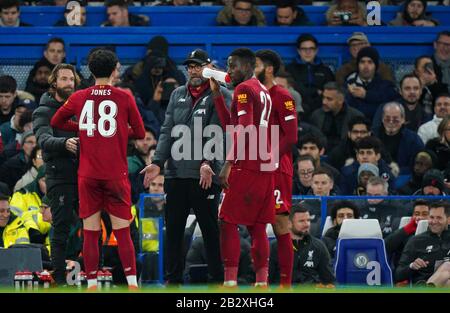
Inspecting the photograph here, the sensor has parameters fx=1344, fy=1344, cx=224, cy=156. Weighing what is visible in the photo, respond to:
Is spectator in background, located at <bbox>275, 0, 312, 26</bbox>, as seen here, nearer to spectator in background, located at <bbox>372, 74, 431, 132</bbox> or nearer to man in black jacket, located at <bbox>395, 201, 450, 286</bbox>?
spectator in background, located at <bbox>372, 74, 431, 132</bbox>

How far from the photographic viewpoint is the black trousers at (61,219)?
12383 mm

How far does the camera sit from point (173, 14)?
18828 millimetres

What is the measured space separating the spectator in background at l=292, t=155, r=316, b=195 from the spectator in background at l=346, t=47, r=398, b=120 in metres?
2.17

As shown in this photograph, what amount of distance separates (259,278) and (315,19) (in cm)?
763

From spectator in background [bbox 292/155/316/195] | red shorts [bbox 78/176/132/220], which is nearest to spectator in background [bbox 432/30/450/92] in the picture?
spectator in background [bbox 292/155/316/195]

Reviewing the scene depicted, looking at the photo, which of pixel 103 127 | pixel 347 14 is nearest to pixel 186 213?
pixel 103 127

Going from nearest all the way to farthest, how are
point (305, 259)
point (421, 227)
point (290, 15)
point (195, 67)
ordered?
point (195, 67)
point (305, 259)
point (421, 227)
point (290, 15)

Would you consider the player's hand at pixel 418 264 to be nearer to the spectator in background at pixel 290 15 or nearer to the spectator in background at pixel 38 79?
the spectator in background at pixel 290 15

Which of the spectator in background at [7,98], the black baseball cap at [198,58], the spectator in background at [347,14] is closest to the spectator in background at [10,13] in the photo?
the spectator in background at [7,98]

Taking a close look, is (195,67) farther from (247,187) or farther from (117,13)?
(117,13)

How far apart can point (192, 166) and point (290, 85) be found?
503 cm

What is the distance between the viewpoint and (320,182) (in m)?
15.4
